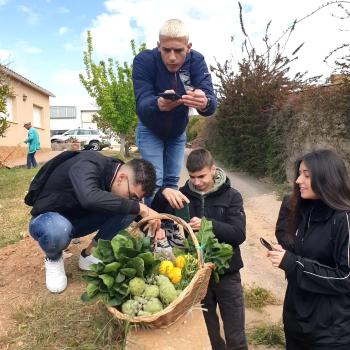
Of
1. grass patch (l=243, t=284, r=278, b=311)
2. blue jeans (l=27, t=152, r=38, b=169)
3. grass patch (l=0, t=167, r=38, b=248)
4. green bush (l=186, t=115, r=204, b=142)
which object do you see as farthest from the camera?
green bush (l=186, t=115, r=204, b=142)

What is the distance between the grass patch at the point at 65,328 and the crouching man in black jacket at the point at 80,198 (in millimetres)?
340

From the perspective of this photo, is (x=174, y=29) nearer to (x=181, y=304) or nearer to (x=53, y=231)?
(x=53, y=231)

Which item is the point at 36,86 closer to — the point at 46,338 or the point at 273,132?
the point at 273,132

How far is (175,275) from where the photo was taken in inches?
98.0

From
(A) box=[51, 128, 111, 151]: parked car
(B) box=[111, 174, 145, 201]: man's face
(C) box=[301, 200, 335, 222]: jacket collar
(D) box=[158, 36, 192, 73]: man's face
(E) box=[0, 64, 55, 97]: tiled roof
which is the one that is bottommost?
(A) box=[51, 128, 111, 151]: parked car

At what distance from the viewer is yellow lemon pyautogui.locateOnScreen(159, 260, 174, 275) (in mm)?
2516

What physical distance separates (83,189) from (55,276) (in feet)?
2.73

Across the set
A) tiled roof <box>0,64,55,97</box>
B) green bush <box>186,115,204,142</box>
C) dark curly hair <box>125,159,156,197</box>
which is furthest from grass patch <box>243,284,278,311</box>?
green bush <box>186,115,204,142</box>


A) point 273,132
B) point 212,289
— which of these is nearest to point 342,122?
point 273,132

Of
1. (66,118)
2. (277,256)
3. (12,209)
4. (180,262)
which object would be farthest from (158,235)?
(66,118)

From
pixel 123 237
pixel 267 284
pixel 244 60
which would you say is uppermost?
pixel 244 60

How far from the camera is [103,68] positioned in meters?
22.6

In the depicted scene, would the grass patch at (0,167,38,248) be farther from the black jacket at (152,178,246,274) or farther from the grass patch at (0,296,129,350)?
the black jacket at (152,178,246,274)

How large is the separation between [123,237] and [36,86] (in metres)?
22.6
